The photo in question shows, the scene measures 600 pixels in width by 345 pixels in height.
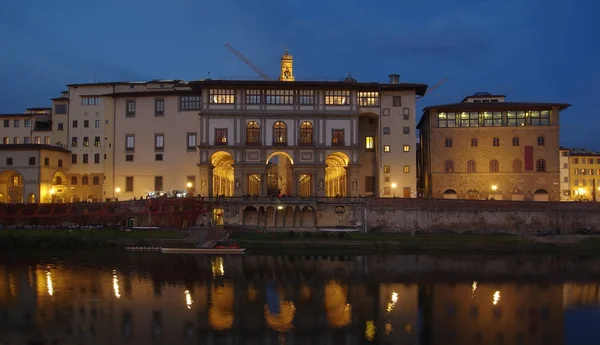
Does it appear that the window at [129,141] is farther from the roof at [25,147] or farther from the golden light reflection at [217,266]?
the golden light reflection at [217,266]

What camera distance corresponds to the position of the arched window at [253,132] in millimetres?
68750

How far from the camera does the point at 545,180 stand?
72.4m

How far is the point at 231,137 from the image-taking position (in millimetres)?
68188

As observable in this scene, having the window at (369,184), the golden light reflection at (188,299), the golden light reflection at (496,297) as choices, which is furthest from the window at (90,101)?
the golden light reflection at (496,297)

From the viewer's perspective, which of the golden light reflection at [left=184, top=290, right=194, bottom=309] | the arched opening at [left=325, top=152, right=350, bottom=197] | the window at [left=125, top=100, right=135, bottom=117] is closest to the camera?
the golden light reflection at [left=184, top=290, right=194, bottom=309]

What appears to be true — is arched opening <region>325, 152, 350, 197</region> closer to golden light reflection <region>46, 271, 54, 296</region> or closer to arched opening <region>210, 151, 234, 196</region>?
arched opening <region>210, 151, 234, 196</region>

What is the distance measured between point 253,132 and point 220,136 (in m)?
4.22

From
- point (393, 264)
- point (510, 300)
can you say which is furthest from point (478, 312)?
point (393, 264)

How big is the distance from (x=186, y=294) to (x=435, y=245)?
31.2 meters

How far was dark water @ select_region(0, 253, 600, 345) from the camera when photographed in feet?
91.8

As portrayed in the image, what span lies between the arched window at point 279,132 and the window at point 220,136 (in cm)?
633

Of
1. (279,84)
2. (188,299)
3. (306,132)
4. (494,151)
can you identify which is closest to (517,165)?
(494,151)

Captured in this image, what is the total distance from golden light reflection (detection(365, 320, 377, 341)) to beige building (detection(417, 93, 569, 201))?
46.6 metres

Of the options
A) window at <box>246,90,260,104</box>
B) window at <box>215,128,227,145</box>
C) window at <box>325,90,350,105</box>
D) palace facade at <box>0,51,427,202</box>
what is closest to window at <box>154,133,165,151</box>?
palace facade at <box>0,51,427,202</box>
